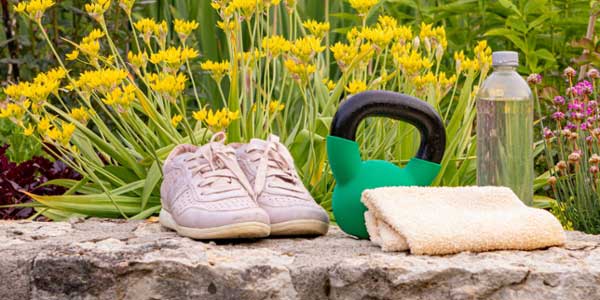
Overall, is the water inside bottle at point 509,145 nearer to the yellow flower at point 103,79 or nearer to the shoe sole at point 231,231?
the shoe sole at point 231,231

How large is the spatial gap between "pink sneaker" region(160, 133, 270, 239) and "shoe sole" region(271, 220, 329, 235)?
78mm

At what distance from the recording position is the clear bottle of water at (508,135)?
260cm

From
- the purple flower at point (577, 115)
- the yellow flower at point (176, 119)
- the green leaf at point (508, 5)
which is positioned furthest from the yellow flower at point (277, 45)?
the green leaf at point (508, 5)

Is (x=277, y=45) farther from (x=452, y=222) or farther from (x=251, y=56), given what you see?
(x=452, y=222)

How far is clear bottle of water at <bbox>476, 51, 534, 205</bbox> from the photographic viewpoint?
2.60m

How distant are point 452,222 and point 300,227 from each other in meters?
0.41

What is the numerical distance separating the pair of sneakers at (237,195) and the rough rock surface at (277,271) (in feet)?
0.17

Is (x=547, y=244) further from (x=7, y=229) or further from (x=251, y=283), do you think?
(x=7, y=229)

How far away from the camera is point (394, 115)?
2338mm

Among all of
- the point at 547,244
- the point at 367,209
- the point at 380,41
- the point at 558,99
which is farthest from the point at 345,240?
the point at 558,99

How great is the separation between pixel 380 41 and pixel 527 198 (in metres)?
0.62

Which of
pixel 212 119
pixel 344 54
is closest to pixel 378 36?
pixel 344 54

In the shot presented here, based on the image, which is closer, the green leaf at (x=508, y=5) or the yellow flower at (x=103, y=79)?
the yellow flower at (x=103, y=79)

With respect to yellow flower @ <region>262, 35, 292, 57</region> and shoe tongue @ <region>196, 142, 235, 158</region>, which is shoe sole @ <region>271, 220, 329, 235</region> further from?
yellow flower @ <region>262, 35, 292, 57</region>
